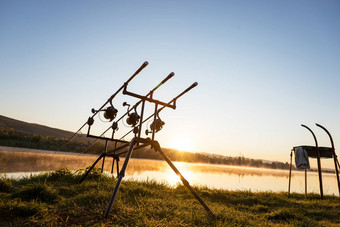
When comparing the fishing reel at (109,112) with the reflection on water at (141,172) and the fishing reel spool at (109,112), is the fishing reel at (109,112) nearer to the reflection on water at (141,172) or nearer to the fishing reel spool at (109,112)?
the fishing reel spool at (109,112)

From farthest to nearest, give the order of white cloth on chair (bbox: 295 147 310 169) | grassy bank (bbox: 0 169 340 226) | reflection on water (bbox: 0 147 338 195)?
1. reflection on water (bbox: 0 147 338 195)
2. white cloth on chair (bbox: 295 147 310 169)
3. grassy bank (bbox: 0 169 340 226)

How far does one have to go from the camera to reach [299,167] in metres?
9.83

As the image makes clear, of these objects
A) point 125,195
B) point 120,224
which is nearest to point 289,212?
point 125,195

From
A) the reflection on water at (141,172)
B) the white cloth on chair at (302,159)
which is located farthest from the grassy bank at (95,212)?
the reflection on water at (141,172)

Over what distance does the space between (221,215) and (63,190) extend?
4.11 m

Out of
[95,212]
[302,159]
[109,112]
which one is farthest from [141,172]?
[95,212]

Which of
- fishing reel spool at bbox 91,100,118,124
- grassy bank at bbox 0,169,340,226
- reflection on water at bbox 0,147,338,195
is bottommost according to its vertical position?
reflection on water at bbox 0,147,338,195

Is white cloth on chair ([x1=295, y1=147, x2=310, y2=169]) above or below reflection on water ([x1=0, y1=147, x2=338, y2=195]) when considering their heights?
above

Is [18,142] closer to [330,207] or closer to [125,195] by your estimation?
[125,195]

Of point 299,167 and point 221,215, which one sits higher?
point 299,167

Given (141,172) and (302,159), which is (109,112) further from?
(302,159)

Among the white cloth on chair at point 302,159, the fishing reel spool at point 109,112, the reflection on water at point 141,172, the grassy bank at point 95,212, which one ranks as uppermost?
the fishing reel spool at point 109,112

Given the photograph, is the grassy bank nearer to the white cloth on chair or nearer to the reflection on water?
the white cloth on chair

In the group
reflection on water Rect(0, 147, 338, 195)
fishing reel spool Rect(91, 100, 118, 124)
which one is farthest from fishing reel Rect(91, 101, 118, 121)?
reflection on water Rect(0, 147, 338, 195)
